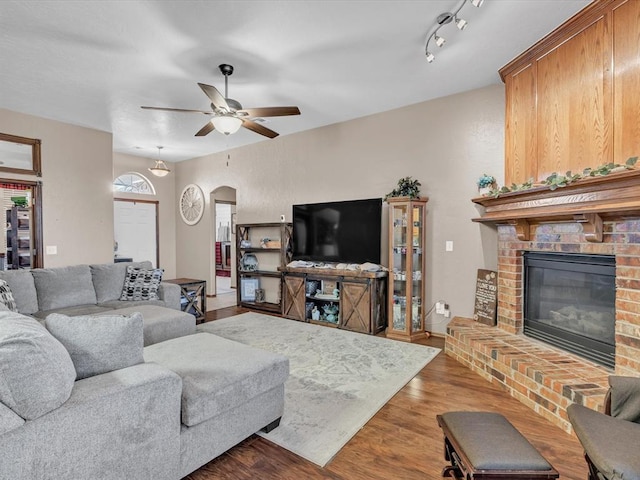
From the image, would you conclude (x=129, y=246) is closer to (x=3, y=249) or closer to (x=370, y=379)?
(x=3, y=249)

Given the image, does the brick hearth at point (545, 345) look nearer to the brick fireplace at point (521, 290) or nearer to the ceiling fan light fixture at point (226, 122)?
the brick fireplace at point (521, 290)

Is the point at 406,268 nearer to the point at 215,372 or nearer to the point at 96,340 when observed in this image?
the point at 215,372

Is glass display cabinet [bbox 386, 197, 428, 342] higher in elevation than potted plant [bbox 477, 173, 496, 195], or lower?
lower

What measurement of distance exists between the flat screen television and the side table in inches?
60.2

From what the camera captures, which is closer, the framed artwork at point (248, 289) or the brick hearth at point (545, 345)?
the brick hearth at point (545, 345)

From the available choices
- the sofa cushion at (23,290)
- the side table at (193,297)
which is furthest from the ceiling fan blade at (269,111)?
the sofa cushion at (23,290)

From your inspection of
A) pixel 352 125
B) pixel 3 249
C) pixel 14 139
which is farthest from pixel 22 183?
pixel 352 125

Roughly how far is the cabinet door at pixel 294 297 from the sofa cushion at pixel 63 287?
2.50 meters

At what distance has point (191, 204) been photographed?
737 cm

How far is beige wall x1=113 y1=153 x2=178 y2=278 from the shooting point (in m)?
7.14

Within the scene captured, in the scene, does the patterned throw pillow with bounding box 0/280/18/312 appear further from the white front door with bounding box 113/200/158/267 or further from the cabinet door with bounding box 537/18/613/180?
the cabinet door with bounding box 537/18/613/180

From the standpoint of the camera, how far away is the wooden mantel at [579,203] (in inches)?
83.0

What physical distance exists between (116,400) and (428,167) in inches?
157

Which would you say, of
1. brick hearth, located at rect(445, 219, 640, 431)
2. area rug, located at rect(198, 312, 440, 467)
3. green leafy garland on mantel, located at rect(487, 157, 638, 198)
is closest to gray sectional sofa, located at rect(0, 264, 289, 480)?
area rug, located at rect(198, 312, 440, 467)
